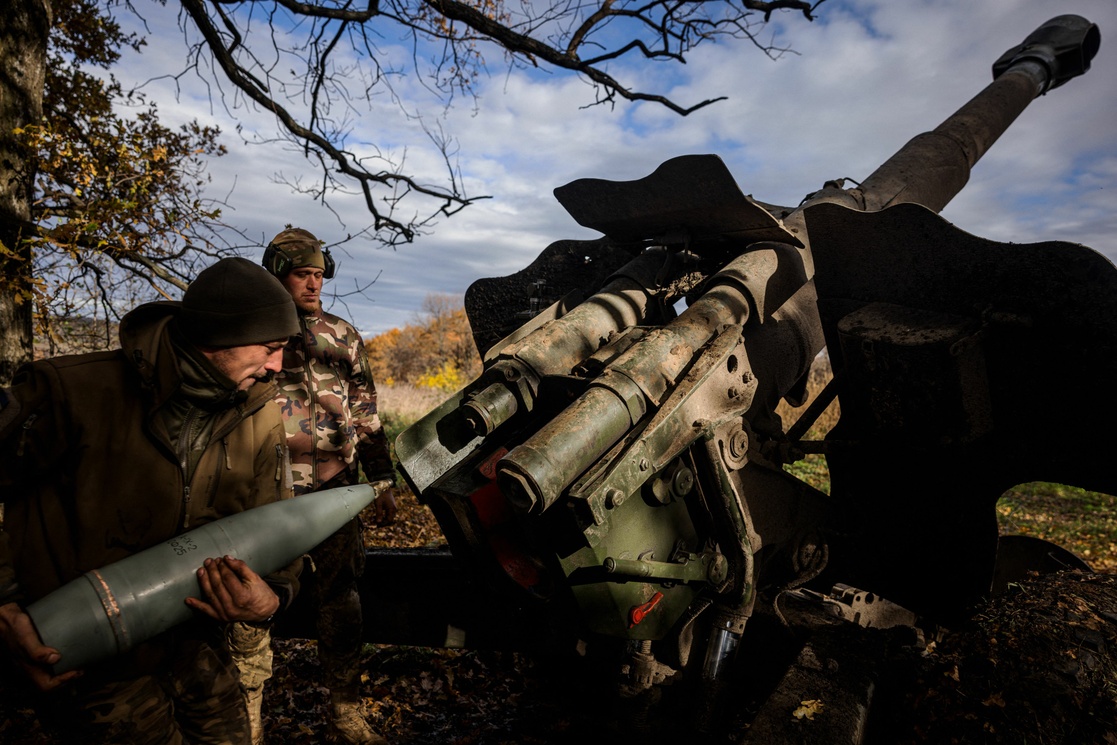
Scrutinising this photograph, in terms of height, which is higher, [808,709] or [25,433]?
[25,433]

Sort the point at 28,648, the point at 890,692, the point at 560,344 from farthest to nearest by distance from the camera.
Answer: the point at 560,344 < the point at 890,692 < the point at 28,648

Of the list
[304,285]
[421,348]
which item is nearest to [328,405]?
[304,285]

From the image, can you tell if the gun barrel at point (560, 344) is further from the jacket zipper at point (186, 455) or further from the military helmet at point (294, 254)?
the military helmet at point (294, 254)

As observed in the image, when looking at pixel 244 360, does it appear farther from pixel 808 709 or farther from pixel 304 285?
pixel 808 709

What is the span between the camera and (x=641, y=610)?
2.81m

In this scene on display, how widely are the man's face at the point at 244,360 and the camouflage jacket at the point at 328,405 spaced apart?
55.5 inches

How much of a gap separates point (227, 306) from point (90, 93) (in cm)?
613

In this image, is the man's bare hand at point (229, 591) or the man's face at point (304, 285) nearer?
the man's bare hand at point (229, 591)

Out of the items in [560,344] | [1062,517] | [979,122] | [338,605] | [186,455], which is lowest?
[1062,517]

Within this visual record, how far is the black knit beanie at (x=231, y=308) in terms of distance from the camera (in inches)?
87.4

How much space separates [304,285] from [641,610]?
96.9 inches

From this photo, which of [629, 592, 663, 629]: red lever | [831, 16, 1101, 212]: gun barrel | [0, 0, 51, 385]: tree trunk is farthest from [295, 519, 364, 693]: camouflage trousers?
[831, 16, 1101, 212]: gun barrel

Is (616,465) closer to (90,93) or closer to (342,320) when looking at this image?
(342,320)

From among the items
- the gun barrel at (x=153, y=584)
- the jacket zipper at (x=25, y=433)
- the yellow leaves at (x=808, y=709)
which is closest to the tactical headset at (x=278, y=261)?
the gun barrel at (x=153, y=584)
